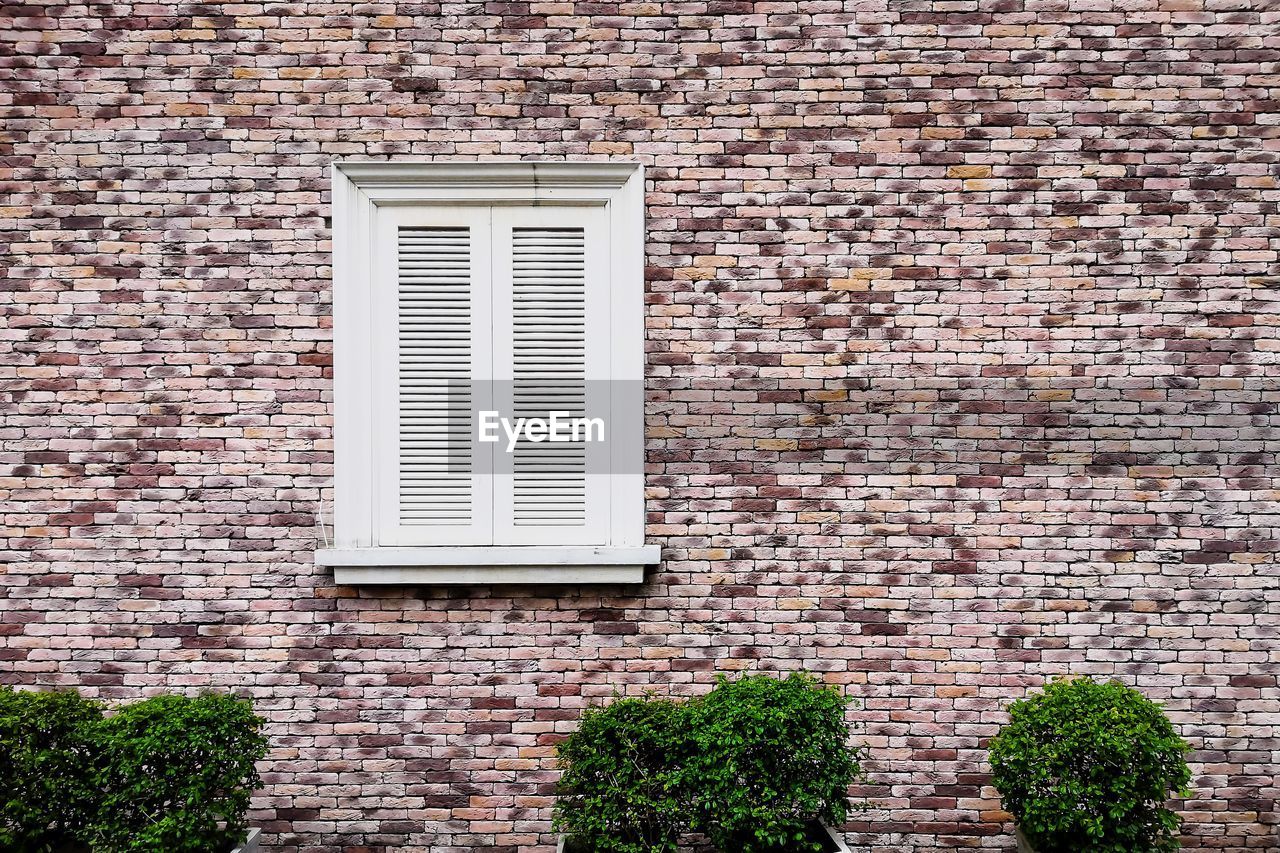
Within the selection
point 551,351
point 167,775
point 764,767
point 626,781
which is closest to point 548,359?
point 551,351

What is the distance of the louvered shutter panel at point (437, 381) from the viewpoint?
5020 mm

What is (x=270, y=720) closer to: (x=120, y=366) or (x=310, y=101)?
(x=120, y=366)

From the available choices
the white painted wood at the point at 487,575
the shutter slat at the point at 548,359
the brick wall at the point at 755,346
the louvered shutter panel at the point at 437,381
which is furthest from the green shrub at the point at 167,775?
the shutter slat at the point at 548,359

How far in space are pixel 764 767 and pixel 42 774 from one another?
400 centimetres

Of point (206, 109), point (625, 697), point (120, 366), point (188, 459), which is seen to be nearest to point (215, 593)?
point (188, 459)

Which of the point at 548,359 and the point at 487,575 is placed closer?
the point at 487,575

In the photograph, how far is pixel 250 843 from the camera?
4.49 metres

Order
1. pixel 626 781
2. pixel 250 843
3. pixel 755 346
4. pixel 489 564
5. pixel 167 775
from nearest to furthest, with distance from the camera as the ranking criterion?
pixel 167 775, pixel 626 781, pixel 250 843, pixel 489 564, pixel 755 346

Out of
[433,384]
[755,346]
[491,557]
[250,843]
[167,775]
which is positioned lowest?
[250,843]

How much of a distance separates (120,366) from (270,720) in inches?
99.0

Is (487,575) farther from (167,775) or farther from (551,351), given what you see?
(167,775)

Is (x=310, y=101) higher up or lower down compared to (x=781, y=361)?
higher up

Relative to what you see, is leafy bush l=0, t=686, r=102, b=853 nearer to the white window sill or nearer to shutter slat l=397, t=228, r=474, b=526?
the white window sill

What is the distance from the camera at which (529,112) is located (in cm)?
496
